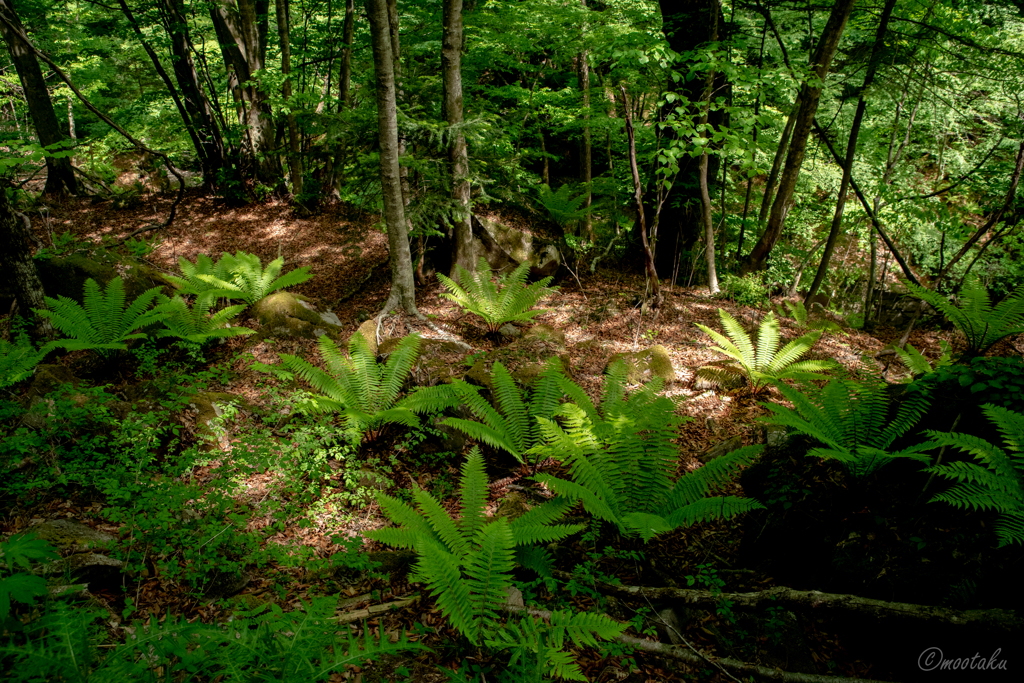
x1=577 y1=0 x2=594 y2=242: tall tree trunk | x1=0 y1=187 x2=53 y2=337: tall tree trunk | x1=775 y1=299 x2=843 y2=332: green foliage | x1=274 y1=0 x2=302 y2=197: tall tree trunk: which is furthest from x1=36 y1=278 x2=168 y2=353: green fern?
x1=775 y1=299 x2=843 y2=332: green foliage

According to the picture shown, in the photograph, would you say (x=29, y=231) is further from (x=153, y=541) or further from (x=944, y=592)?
(x=944, y=592)

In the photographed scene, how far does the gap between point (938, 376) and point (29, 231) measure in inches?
389

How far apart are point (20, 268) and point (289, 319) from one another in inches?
95.2

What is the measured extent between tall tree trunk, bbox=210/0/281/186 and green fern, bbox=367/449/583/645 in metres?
8.74

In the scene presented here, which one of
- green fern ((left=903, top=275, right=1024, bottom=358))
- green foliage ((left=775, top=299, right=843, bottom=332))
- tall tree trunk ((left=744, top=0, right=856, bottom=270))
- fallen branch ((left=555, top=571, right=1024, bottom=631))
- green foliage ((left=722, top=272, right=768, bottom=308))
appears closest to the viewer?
fallen branch ((left=555, top=571, right=1024, bottom=631))

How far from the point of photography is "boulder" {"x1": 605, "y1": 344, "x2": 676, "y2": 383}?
4977mm

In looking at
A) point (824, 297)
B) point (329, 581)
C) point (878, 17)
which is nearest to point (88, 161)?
point (329, 581)

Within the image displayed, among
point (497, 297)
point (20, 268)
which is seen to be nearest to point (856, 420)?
point (497, 297)

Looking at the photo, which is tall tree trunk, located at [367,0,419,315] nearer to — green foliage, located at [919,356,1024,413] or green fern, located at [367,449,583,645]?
green fern, located at [367,449,583,645]

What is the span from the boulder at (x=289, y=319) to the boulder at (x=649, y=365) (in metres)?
3.53

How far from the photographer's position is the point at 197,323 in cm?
535

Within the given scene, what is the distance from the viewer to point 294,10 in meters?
12.6

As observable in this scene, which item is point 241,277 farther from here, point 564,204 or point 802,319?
point 802,319

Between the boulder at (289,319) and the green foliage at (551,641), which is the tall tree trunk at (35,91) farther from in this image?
the green foliage at (551,641)
